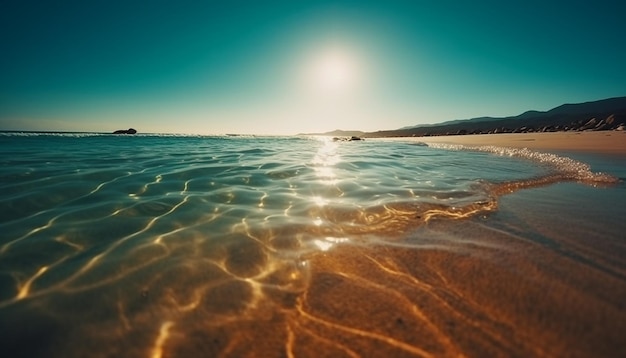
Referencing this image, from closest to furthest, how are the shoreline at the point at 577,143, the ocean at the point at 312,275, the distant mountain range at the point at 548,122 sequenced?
the ocean at the point at 312,275 → the shoreline at the point at 577,143 → the distant mountain range at the point at 548,122

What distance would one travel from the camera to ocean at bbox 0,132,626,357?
1.44 m

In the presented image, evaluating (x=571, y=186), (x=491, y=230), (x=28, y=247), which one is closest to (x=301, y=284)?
(x=491, y=230)

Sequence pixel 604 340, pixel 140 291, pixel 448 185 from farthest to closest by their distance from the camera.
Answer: pixel 448 185 < pixel 140 291 < pixel 604 340

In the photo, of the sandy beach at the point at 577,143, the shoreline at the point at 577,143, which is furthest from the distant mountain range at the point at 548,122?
the sandy beach at the point at 577,143

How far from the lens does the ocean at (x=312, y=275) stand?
1438 mm

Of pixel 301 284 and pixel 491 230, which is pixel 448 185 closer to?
pixel 491 230

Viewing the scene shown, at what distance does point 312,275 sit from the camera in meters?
2.05

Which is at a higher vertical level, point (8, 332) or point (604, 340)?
point (604, 340)

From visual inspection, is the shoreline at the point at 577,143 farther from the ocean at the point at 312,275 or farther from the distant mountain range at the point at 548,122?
the distant mountain range at the point at 548,122

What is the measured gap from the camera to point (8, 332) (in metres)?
1.55

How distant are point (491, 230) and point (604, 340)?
152 centimetres

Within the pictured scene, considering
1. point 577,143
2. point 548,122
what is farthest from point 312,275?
point 548,122

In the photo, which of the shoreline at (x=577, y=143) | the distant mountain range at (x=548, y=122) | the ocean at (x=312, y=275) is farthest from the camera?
the distant mountain range at (x=548, y=122)

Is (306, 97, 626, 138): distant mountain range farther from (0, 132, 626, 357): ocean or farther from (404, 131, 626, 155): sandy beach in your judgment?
(0, 132, 626, 357): ocean
